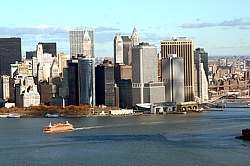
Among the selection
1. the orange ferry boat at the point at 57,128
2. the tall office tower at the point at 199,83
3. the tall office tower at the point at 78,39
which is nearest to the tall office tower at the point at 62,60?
the tall office tower at the point at 78,39

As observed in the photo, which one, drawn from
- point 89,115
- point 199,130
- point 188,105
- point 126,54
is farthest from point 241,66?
point 199,130

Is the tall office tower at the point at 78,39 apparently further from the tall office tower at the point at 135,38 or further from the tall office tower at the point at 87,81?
the tall office tower at the point at 87,81

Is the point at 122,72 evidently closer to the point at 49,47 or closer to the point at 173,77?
the point at 173,77

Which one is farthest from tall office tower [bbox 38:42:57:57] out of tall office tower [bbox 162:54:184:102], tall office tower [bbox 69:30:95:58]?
tall office tower [bbox 162:54:184:102]

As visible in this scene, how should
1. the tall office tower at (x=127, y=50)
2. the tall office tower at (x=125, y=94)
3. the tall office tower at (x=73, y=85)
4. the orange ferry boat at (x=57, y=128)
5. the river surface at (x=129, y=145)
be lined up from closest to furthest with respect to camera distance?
the river surface at (x=129, y=145) → the orange ferry boat at (x=57, y=128) → the tall office tower at (x=73, y=85) → the tall office tower at (x=125, y=94) → the tall office tower at (x=127, y=50)

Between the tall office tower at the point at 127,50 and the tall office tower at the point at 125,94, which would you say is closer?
the tall office tower at the point at 125,94

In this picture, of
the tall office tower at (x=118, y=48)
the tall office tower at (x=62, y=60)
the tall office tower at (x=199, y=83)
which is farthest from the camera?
the tall office tower at (x=118, y=48)

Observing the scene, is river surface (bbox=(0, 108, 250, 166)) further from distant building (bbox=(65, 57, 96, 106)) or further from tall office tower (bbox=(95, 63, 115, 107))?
tall office tower (bbox=(95, 63, 115, 107))
